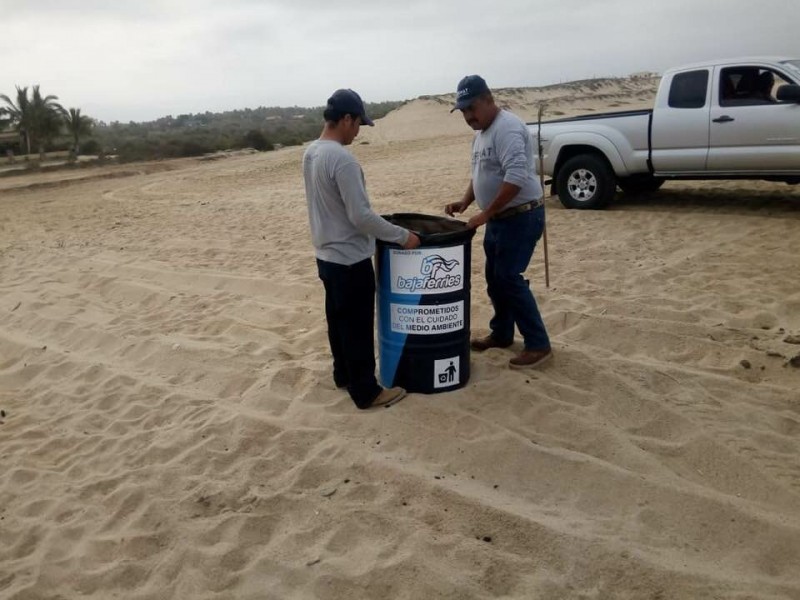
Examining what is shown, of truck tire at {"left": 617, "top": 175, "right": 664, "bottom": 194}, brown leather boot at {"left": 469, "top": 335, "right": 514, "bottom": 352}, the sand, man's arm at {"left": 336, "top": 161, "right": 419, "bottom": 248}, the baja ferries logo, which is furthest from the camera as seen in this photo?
truck tire at {"left": 617, "top": 175, "right": 664, "bottom": 194}

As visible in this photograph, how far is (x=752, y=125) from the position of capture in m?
8.91

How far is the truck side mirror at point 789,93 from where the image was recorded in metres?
8.45

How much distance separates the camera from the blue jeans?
4641 mm

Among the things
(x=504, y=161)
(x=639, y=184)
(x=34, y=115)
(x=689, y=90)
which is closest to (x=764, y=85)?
(x=689, y=90)

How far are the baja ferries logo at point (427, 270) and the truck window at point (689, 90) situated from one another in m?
6.65

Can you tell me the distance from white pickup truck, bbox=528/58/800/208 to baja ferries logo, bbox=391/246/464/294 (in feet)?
21.1

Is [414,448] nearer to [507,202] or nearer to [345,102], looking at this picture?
[507,202]

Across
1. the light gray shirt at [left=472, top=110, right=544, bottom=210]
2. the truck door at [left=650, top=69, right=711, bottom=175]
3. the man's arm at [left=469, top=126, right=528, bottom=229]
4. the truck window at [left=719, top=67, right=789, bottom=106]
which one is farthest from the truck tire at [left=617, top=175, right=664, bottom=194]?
the man's arm at [left=469, top=126, right=528, bottom=229]

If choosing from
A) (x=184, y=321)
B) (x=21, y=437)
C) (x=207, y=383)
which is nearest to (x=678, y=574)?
(x=207, y=383)

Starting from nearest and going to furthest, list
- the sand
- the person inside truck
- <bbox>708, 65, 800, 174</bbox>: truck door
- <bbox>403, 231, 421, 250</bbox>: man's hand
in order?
the sand, <bbox>403, 231, 421, 250</bbox>: man's hand, <bbox>708, 65, 800, 174</bbox>: truck door, the person inside truck

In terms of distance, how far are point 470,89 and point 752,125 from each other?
6204 millimetres

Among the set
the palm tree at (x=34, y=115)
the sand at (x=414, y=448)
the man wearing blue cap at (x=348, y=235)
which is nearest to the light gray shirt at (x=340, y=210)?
the man wearing blue cap at (x=348, y=235)

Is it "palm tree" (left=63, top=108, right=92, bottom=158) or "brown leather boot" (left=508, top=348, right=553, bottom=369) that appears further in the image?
"palm tree" (left=63, top=108, right=92, bottom=158)

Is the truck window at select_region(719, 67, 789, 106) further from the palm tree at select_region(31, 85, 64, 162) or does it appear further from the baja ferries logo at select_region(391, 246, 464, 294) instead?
the palm tree at select_region(31, 85, 64, 162)
